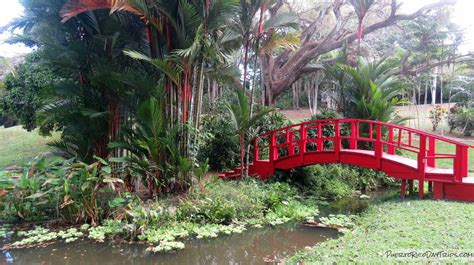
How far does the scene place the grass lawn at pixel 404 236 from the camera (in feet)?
12.4

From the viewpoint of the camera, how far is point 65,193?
5789 mm

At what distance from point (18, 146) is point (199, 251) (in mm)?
13404

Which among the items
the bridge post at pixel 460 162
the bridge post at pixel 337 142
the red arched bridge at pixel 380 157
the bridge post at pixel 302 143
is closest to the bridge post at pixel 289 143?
the red arched bridge at pixel 380 157

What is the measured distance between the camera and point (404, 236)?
4.40 meters

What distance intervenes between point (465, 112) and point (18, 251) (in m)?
18.5

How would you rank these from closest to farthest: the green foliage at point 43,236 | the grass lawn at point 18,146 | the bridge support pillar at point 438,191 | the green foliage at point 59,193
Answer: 1. the green foliage at point 43,236
2. the green foliage at point 59,193
3. the bridge support pillar at point 438,191
4. the grass lawn at point 18,146

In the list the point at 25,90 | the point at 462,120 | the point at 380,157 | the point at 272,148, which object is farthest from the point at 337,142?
the point at 462,120

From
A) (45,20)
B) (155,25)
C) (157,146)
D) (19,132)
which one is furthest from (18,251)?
(19,132)

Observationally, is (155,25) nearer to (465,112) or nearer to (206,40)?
(206,40)

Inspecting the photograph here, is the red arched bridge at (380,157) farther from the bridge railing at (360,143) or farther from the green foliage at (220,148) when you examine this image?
the green foliage at (220,148)

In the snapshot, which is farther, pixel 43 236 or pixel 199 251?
pixel 43 236

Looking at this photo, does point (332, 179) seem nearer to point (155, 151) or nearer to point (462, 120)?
point (155, 151)

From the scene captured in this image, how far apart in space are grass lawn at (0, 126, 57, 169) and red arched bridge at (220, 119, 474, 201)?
810cm

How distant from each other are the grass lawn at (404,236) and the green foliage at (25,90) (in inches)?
368
